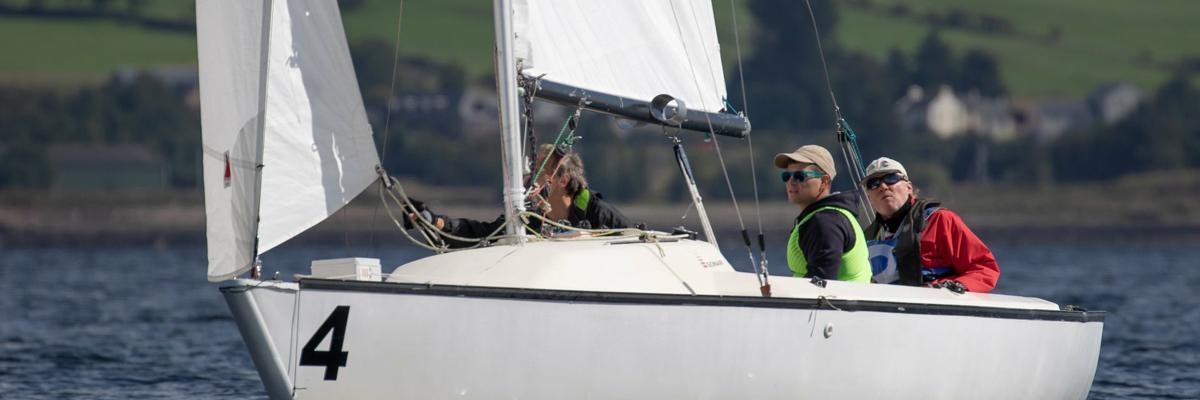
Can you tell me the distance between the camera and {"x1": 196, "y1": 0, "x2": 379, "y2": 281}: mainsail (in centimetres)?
841

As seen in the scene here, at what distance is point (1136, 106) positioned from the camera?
354ft

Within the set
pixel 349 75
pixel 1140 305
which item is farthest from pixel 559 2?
pixel 1140 305

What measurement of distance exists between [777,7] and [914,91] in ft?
75.8

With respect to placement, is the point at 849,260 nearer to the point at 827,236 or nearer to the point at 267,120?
the point at 827,236

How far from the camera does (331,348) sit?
26.7 ft

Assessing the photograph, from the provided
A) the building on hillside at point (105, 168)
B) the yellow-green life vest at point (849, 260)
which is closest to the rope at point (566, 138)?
the yellow-green life vest at point (849, 260)

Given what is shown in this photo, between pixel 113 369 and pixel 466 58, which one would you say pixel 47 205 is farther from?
pixel 113 369

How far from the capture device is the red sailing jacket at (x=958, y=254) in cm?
952

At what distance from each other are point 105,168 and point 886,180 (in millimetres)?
94524

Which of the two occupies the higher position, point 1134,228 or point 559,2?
point 1134,228

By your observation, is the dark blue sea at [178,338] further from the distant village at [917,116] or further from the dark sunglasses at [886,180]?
the distant village at [917,116]

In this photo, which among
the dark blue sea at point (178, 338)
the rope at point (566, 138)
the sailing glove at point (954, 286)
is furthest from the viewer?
the dark blue sea at point (178, 338)

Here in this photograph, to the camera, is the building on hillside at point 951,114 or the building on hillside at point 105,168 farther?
the building on hillside at point 951,114

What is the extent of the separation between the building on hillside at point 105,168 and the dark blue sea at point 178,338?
63440 millimetres
